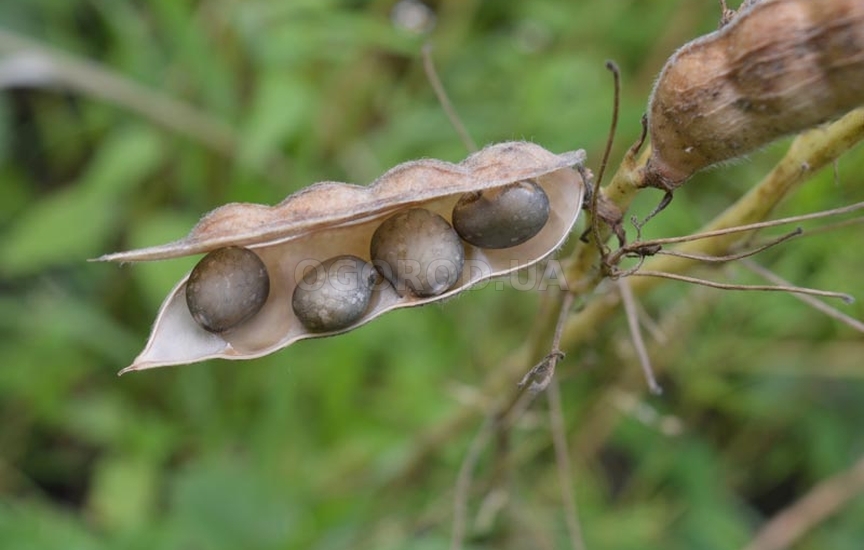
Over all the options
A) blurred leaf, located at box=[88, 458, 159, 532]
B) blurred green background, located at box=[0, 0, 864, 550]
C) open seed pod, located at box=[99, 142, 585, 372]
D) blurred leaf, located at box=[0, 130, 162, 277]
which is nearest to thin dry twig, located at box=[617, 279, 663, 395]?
open seed pod, located at box=[99, 142, 585, 372]

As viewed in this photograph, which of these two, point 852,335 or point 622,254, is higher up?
point 622,254

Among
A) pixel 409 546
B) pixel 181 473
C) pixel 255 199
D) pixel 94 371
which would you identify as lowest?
pixel 409 546

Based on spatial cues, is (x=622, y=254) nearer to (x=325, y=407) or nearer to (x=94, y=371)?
(x=325, y=407)

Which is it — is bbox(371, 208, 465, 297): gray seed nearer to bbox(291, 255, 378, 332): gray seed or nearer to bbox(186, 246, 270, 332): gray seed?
bbox(291, 255, 378, 332): gray seed

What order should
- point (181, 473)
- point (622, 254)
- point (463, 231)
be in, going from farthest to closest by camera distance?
point (181, 473) → point (463, 231) → point (622, 254)

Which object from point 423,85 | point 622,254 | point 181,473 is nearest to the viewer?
point 622,254

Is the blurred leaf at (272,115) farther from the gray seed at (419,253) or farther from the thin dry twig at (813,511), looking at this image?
the thin dry twig at (813,511)

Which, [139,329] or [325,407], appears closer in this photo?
[325,407]

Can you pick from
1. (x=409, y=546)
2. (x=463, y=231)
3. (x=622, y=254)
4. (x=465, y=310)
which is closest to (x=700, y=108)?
(x=622, y=254)
